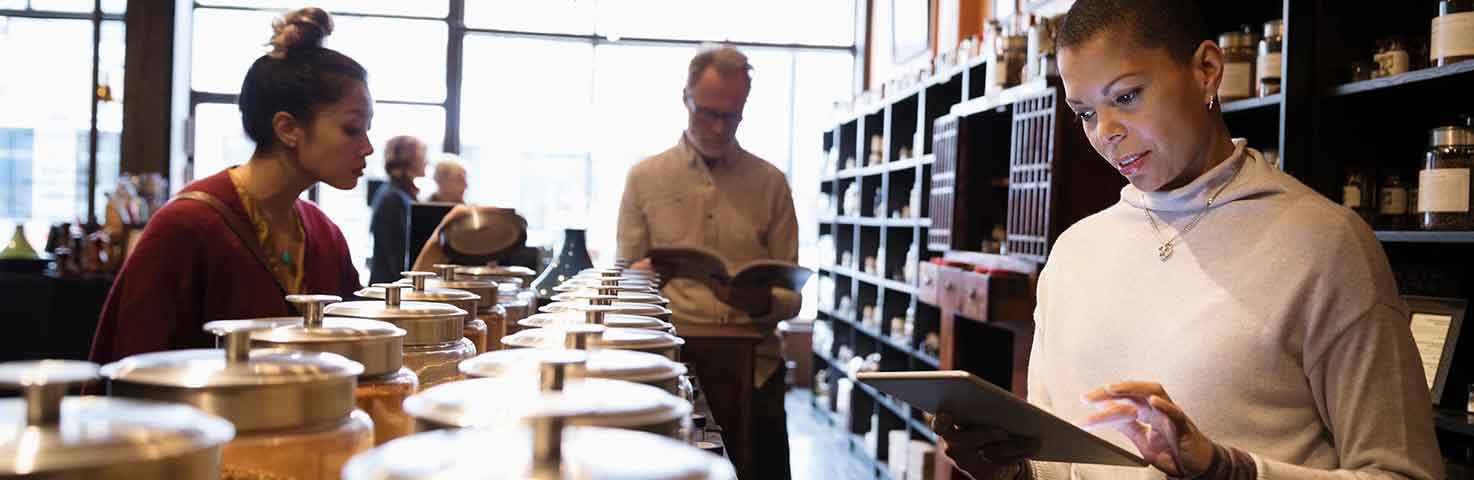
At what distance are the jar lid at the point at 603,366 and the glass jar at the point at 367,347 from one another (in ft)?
0.53

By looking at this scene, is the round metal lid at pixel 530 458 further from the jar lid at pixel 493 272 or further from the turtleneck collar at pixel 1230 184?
the jar lid at pixel 493 272

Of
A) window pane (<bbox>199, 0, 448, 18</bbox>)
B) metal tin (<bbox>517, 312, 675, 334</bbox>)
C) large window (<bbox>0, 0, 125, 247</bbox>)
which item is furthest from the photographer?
window pane (<bbox>199, 0, 448, 18</bbox>)

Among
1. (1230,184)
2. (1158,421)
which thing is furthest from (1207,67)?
(1158,421)

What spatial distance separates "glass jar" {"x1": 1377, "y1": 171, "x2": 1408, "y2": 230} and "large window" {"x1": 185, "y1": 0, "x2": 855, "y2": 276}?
6.73m

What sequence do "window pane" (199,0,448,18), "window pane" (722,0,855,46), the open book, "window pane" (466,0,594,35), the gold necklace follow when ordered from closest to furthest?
the gold necklace
the open book
"window pane" (199,0,448,18)
"window pane" (466,0,594,35)
"window pane" (722,0,855,46)

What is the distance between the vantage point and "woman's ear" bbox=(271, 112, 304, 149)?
2119 millimetres

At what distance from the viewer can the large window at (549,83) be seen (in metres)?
9.00

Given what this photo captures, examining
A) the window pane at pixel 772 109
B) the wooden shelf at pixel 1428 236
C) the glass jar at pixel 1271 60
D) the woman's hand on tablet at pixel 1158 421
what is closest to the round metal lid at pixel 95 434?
the woman's hand on tablet at pixel 1158 421

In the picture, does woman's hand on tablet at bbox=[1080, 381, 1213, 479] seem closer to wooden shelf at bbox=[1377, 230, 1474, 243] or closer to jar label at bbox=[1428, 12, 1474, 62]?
wooden shelf at bbox=[1377, 230, 1474, 243]

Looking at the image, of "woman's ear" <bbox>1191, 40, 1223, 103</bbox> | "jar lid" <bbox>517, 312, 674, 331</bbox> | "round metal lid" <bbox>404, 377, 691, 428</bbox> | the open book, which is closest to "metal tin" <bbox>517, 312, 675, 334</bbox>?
"jar lid" <bbox>517, 312, 674, 331</bbox>

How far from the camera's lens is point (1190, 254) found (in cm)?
150

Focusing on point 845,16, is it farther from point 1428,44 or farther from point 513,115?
point 1428,44

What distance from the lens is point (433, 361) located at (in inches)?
42.3

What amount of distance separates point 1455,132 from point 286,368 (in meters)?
2.22
